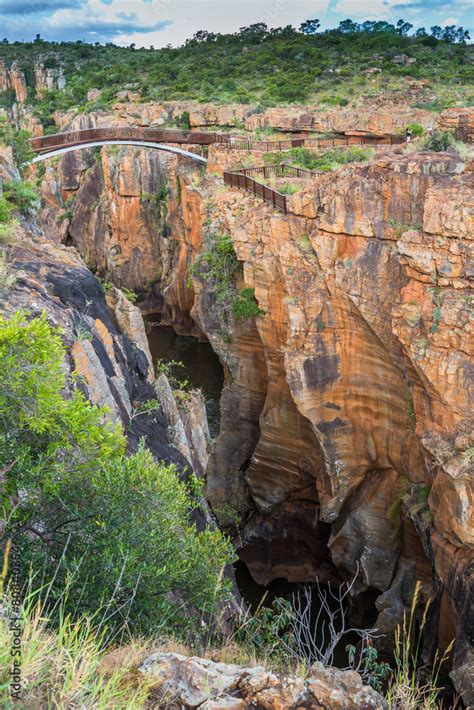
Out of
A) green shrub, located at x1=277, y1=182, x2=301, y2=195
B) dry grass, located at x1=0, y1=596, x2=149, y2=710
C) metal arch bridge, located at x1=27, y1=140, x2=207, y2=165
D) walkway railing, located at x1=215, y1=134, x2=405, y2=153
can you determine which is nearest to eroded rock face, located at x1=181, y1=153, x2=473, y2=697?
green shrub, located at x1=277, y1=182, x2=301, y2=195

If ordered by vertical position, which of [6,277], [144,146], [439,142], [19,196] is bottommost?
Result: [6,277]

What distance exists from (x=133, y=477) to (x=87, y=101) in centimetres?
4977

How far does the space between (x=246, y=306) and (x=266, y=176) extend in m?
6.77

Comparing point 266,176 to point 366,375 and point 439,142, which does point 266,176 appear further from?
point 366,375

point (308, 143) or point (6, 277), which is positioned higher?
point (308, 143)

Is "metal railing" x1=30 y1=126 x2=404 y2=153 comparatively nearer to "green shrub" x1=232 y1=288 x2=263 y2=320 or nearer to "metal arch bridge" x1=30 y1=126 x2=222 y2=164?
"metal arch bridge" x1=30 y1=126 x2=222 y2=164

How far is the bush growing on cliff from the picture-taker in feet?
21.1

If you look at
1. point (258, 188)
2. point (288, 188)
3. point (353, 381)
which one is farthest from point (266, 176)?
point (353, 381)

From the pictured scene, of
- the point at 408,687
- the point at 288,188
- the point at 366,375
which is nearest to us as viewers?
the point at 408,687

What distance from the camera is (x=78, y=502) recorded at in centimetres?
700

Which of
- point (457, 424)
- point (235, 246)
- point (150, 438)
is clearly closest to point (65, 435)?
point (150, 438)

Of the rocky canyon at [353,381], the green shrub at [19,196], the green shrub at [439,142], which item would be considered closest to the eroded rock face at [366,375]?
the rocky canyon at [353,381]

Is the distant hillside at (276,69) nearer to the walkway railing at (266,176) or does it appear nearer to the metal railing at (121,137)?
the metal railing at (121,137)

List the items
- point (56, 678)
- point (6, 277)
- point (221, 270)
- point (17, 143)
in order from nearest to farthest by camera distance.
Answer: point (56, 678) → point (6, 277) → point (221, 270) → point (17, 143)
